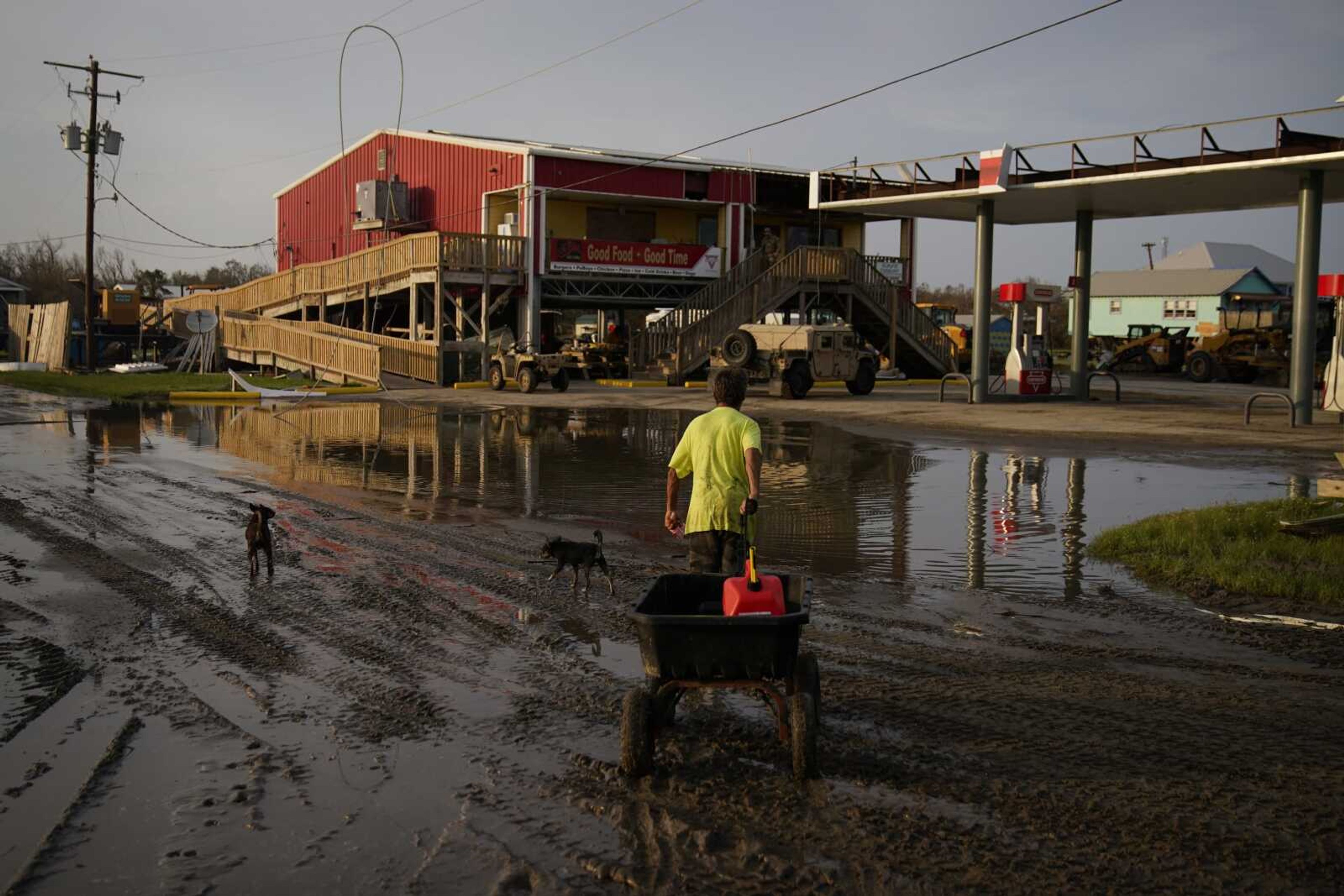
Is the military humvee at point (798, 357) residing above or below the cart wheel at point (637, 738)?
above

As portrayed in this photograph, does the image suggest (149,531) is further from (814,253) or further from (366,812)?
(814,253)

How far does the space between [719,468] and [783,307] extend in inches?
1326

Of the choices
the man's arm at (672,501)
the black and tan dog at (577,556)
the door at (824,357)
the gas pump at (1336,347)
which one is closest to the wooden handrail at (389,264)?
the door at (824,357)

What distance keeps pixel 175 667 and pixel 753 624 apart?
346 centimetres

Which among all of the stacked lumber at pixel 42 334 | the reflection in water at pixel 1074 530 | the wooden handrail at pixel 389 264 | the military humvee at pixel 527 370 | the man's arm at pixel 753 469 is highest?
the wooden handrail at pixel 389 264

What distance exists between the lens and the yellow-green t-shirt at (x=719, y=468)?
23.0 feet

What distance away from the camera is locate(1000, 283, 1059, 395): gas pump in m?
31.1

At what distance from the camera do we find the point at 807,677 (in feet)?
18.0

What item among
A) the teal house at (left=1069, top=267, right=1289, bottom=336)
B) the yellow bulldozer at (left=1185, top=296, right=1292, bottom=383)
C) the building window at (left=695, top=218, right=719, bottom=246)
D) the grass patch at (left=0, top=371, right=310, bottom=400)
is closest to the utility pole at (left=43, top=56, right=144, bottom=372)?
the grass patch at (left=0, top=371, right=310, bottom=400)

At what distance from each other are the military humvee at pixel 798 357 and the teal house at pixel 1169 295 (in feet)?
170

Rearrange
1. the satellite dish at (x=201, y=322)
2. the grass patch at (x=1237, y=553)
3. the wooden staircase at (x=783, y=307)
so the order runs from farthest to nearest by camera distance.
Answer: the satellite dish at (x=201, y=322) → the wooden staircase at (x=783, y=307) → the grass patch at (x=1237, y=553)

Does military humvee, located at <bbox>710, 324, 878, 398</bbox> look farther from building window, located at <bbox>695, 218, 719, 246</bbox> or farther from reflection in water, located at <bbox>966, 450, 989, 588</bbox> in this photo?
reflection in water, located at <bbox>966, 450, 989, 588</bbox>

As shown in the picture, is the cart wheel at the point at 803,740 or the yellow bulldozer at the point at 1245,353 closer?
the cart wheel at the point at 803,740

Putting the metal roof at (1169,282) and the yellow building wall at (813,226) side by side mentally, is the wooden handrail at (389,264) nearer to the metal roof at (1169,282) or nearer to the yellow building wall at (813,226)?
the yellow building wall at (813,226)
